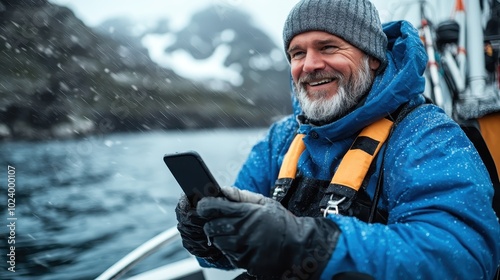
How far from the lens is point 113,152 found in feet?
24.5

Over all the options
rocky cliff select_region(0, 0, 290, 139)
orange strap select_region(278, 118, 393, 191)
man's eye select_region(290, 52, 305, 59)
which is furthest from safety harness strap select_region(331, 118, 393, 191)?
rocky cliff select_region(0, 0, 290, 139)

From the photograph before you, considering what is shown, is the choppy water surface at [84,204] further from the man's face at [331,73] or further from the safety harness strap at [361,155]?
the safety harness strap at [361,155]

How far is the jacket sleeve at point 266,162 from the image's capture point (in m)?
1.78

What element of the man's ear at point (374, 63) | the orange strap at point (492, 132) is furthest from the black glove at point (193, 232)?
the orange strap at point (492, 132)

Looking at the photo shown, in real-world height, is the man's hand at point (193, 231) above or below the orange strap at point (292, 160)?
below

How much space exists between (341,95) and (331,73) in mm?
90

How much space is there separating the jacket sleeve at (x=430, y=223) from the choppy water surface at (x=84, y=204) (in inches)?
56.1

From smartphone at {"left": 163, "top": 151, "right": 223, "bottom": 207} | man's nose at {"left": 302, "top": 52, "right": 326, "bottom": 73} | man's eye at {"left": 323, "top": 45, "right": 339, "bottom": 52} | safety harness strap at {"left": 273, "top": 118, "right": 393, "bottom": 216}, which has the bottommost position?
safety harness strap at {"left": 273, "top": 118, "right": 393, "bottom": 216}

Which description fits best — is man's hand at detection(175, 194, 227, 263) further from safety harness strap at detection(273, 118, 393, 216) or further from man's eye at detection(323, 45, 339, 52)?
man's eye at detection(323, 45, 339, 52)

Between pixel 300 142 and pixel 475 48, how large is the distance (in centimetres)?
223

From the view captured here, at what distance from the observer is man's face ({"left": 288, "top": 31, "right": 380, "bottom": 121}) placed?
1.50 m

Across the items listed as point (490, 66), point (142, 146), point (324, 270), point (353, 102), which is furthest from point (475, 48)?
point (142, 146)

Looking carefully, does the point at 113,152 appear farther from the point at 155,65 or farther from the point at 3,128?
the point at 155,65

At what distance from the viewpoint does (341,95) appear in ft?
4.90
